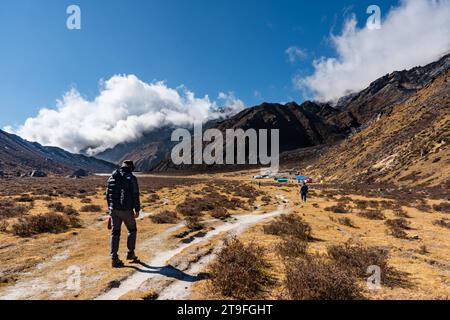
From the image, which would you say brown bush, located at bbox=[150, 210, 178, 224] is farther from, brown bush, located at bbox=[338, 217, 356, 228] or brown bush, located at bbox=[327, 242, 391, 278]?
brown bush, located at bbox=[327, 242, 391, 278]

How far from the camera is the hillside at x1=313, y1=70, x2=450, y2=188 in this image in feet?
172

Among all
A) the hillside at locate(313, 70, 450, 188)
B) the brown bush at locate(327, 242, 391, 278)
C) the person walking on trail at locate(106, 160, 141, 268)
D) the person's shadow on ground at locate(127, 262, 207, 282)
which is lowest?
the person's shadow on ground at locate(127, 262, 207, 282)

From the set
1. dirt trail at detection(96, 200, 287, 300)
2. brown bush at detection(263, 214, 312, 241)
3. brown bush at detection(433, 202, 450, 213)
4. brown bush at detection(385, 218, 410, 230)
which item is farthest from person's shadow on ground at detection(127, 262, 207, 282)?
brown bush at detection(433, 202, 450, 213)

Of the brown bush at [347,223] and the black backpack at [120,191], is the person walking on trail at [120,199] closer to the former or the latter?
the black backpack at [120,191]

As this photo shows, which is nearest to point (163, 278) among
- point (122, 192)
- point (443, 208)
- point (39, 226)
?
point (122, 192)

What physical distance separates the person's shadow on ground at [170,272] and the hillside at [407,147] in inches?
1733

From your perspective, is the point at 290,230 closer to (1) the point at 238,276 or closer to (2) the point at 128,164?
(1) the point at 238,276

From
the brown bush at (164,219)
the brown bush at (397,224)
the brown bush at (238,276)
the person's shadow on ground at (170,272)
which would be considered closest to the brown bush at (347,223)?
the brown bush at (397,224)

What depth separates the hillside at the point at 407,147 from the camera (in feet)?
172

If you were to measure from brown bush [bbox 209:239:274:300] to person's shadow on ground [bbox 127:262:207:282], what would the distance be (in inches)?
16.7

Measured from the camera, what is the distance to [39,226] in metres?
16.1
